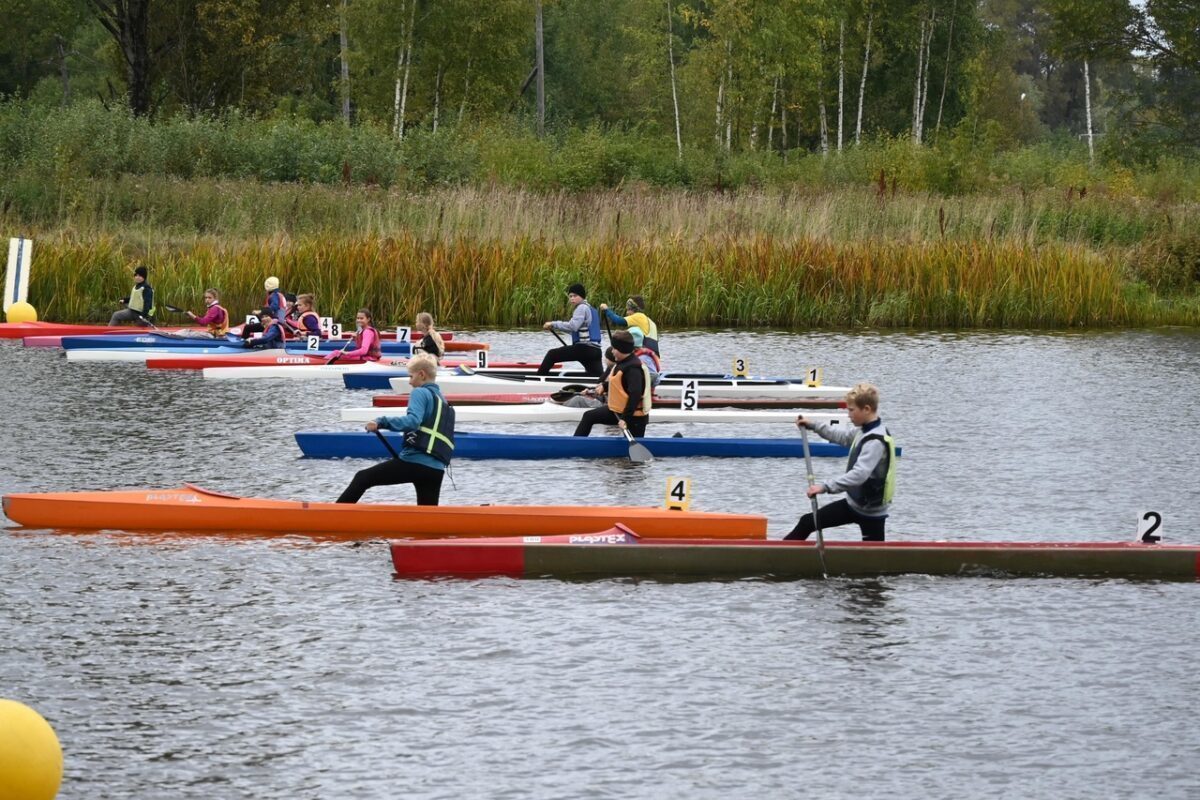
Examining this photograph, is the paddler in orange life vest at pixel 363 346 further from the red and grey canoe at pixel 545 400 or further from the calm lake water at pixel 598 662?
the calm lake water at pixel 598 662

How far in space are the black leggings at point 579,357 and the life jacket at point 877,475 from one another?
10.2m

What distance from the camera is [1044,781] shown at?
8.82 meters

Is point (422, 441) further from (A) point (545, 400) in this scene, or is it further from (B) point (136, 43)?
(B) point (136, 43)

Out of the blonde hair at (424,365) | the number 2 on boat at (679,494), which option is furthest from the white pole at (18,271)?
the number 2 on boat at (679,494)

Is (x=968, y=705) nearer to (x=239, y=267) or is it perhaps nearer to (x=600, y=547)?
(x=600, y=547)

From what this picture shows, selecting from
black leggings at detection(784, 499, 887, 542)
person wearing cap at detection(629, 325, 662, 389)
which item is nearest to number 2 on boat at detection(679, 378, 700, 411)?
person wearing cap at detection(629, 325, 662, 389)

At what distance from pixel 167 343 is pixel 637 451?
1182cm

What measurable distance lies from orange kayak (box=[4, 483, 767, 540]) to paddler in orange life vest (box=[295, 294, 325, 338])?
452 inches

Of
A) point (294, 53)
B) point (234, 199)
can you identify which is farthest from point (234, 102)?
point (234, 199)

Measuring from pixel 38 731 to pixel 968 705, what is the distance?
5.35 metres

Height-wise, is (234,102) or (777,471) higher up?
(234,102)

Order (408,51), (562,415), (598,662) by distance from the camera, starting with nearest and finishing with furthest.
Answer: (598,662), (562,415), (408,51)

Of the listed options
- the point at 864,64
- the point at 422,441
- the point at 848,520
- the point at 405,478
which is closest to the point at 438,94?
the point at 864,64

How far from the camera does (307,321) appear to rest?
2611 cm
